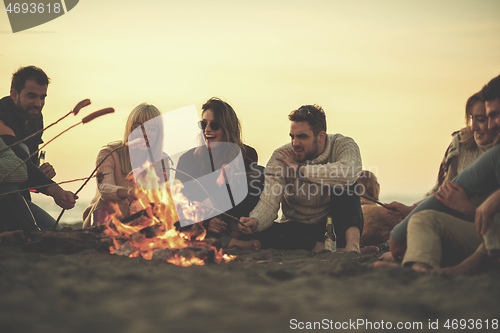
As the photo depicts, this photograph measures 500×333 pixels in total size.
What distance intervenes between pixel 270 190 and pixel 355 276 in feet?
7.27

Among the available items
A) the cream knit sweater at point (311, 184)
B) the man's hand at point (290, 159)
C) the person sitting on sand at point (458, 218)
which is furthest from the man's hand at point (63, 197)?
the person sitting on sand at point (458, 218)

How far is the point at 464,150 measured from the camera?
418 cm

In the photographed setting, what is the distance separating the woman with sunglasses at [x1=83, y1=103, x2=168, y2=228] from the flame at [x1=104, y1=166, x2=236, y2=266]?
1.06m

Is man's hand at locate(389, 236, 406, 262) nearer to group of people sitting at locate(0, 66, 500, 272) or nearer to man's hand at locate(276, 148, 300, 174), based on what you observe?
group of people sitting at locate(0, 66, 500, 272)

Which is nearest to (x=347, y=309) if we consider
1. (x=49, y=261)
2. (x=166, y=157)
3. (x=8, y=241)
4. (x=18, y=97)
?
(x=49, y=261)

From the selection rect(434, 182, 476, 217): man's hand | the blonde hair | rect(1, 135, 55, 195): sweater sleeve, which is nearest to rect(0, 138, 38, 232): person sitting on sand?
rect(1, 135, 55, 195): sweater sleeve

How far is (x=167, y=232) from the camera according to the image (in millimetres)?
4285

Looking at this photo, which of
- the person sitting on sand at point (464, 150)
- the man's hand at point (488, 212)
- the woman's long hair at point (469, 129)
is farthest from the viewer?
the woman's long hair at point (469, 129)

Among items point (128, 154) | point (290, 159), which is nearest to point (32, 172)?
point (128, 154)

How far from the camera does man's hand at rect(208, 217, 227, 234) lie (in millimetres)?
5305

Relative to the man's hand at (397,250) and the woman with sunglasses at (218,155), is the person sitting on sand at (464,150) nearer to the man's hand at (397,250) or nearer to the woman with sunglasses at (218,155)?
the man's hand at (397,250)

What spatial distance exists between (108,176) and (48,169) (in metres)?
0.69

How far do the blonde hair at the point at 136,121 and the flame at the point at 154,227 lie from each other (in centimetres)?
124

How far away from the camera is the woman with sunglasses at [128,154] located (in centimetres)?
564
